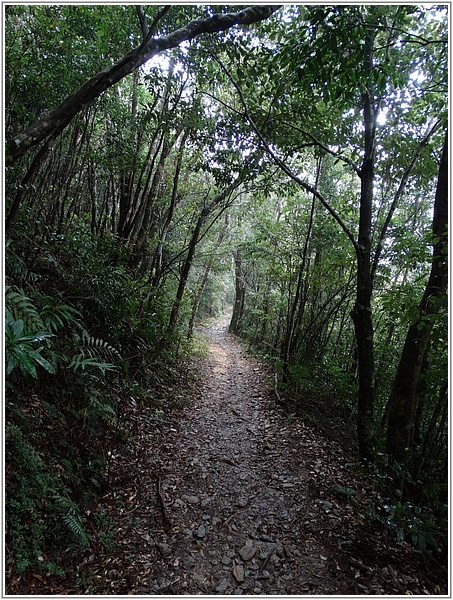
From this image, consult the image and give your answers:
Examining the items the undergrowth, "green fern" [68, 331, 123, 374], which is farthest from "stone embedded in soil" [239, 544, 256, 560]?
"green fern" [68, 331, 123, 374]

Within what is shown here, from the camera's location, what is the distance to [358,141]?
6.06m

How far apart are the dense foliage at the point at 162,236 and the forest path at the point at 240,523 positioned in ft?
1.16

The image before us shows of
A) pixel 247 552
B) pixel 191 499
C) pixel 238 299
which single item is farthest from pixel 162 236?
pixel 238 299

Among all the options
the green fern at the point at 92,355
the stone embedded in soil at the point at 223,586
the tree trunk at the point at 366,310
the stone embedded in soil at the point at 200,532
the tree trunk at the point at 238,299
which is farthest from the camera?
the tree trunk at the point at 238,299

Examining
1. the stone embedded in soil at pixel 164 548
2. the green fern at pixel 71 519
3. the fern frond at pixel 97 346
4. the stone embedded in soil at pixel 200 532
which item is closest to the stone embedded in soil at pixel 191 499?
the stone embedded in soil at pixel 200 532

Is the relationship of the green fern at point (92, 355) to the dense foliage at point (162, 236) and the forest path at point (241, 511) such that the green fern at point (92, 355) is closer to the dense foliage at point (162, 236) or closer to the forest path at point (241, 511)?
the dense foliage at point (162, 236)

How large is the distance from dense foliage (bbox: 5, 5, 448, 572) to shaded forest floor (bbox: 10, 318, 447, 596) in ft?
0.99

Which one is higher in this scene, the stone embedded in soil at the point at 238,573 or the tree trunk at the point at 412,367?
the tree trunk at the point at 412,367

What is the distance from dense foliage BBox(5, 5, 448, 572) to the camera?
3.39 m

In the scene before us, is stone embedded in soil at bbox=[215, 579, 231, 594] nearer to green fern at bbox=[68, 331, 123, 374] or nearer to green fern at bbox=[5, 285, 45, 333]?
green fern at bbox=[68, 331, 123, 374]

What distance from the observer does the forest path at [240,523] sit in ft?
10.3

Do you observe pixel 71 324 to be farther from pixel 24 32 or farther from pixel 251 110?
pixel 251 110

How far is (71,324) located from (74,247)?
4.86 ft

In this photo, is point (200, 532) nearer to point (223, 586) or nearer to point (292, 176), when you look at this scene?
point (223, 586)
